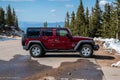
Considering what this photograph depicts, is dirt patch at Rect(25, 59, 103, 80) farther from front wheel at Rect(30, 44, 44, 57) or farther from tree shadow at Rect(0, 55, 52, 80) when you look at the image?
front wheel at Rect(30, 44, 44, 57)

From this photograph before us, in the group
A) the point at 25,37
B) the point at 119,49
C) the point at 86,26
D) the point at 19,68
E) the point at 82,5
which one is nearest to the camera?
the point at 19,68

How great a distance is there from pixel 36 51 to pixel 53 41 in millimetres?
1241

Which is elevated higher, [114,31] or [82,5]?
[82,5]

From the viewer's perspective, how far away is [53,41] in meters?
19.8

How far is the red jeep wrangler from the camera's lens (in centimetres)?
1964

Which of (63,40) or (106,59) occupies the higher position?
(63,40)

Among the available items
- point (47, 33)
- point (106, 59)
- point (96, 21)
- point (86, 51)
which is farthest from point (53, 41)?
point (96, 21)

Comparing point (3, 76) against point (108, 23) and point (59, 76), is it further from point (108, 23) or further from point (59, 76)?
point (108, 23)

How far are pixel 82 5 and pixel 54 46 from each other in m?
81.8

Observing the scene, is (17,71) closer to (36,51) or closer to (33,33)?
(36,51)

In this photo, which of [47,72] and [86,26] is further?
[86,26]

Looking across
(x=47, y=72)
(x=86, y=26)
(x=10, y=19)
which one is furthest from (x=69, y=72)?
(x=10, y=19)

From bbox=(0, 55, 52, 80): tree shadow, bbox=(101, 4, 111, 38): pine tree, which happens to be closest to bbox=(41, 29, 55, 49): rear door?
bbox=(0, 55, 52, 80): tree shadow

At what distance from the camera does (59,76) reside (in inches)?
480
